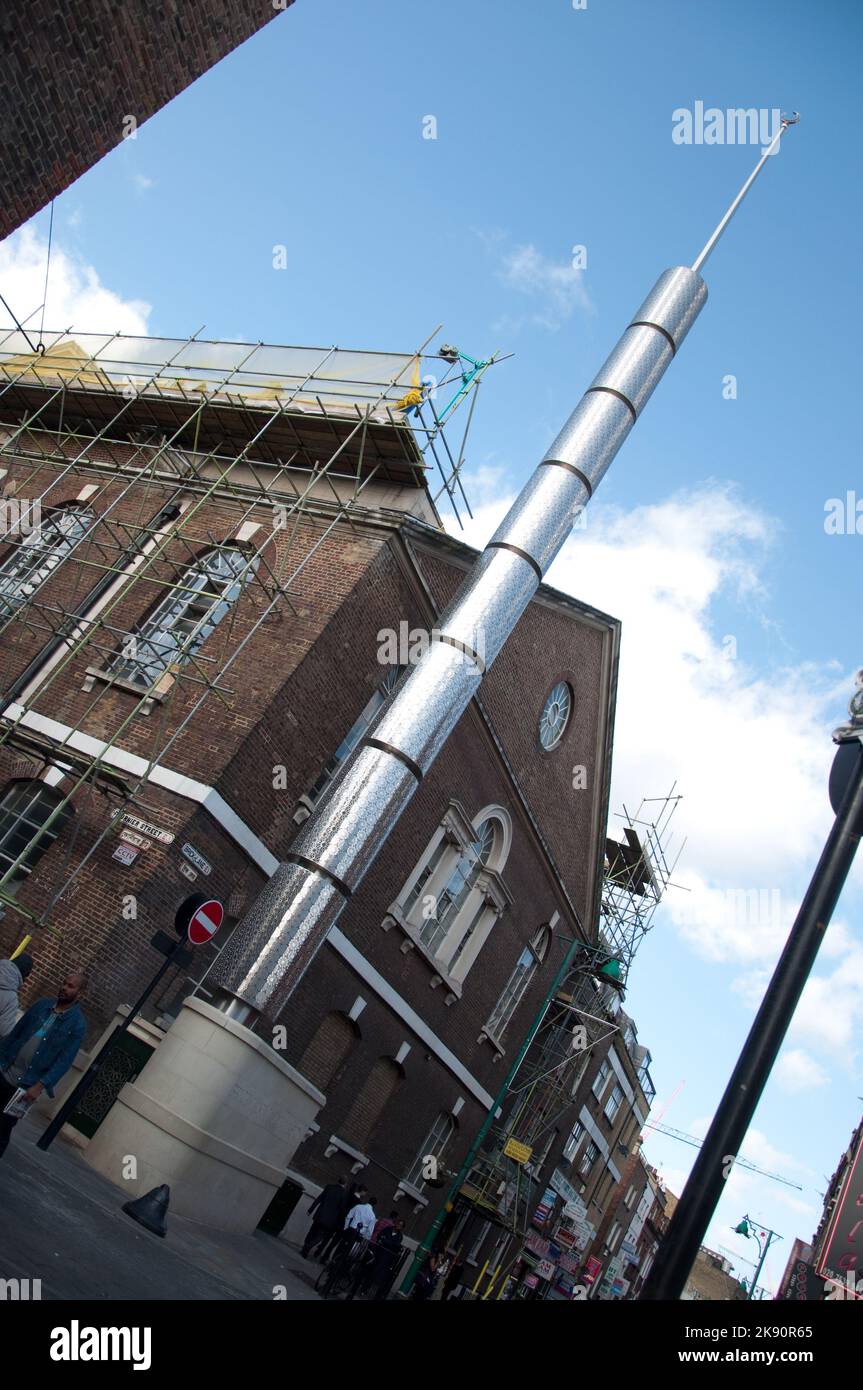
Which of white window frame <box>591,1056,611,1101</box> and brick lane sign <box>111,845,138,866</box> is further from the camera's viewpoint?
white window frame <box>591,1056,611,1101</box>

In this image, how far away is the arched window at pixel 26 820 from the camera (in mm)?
15617

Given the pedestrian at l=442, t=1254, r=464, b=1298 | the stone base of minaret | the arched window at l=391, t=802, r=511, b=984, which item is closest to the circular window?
the arched window at l=391, t=802, r=511, b=984

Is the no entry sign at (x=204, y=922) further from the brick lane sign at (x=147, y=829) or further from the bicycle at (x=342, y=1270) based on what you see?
the bicycle at (x=342, y=1270)

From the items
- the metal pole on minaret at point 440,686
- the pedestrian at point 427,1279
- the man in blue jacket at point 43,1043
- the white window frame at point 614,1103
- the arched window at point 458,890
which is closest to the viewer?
the man in blue jacket at point 43,1043

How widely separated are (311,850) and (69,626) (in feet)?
25.6

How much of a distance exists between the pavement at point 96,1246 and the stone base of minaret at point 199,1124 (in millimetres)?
319

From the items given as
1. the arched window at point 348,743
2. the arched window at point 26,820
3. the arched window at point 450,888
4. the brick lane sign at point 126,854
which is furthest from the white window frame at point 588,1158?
the brick lane sign at point 126,854

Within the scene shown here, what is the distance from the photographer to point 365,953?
18.3 metres

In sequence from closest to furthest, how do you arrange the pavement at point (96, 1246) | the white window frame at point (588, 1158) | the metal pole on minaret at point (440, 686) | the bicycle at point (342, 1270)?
the pavement at point (96, 1246) < the metal pole on minaret at point (440, 686) < the bicycle at point (342, 1270) < the white window frame at point (588, 1158)

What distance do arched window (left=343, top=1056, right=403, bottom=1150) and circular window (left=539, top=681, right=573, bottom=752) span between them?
8.55 metres

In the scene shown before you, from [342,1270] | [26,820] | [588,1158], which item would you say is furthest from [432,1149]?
[588,1158]

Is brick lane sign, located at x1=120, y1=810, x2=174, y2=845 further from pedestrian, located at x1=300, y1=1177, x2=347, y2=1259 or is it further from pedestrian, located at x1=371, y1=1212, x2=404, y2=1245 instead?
pedestrian, located at x1=371, y1=1212, x2=404, y2=1245

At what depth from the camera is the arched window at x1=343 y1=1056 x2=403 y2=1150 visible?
19156 mm
